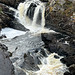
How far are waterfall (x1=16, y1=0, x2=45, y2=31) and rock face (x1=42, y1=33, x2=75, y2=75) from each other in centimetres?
454

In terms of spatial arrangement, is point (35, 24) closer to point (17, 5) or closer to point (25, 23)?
point (25, 23)

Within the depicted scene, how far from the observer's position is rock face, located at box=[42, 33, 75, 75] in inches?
565

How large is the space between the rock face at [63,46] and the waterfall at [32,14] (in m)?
4.54

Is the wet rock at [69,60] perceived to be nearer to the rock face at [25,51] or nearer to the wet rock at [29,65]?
the rock face at [25,51]

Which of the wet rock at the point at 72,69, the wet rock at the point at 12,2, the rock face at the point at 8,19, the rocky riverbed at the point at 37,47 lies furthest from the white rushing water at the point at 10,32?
the wet rock at the point at 72,69

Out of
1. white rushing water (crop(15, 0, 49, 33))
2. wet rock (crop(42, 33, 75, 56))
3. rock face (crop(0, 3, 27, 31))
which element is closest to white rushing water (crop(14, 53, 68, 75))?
wet rock (crop(42, 33, 75, 56))

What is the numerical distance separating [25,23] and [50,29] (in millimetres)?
5270

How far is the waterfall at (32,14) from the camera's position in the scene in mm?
23255

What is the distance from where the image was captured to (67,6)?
1952cm

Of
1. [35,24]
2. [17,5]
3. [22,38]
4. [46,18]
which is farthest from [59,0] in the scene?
[17,5]

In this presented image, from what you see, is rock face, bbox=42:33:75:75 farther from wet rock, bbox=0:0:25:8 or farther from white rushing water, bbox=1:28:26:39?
wet rock, bbox=0:0:25:8

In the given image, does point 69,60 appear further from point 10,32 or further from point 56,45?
point 10,32

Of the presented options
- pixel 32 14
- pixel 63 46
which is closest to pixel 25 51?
pixel 63 46

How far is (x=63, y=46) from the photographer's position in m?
16.1
